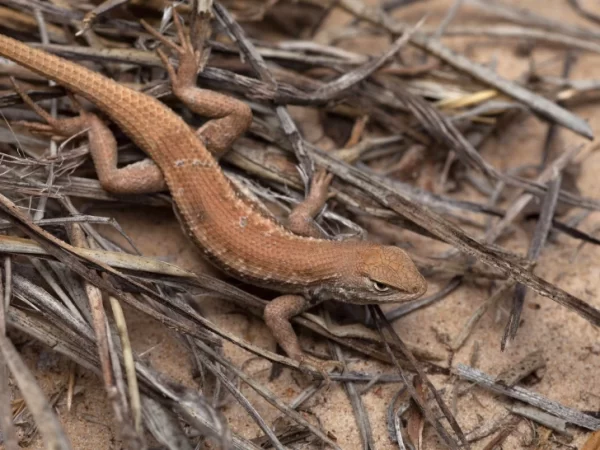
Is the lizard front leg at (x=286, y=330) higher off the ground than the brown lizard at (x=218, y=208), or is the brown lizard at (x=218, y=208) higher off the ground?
the brown lizard at (x=218, y=208)

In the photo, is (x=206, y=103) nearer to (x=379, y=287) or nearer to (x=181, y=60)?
(x=181, y=60)

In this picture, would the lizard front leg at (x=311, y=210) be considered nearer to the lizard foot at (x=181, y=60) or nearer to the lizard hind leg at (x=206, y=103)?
the lizard hind leg at (x=206, y=103)

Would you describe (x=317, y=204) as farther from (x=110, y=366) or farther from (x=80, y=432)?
(x=80, y=432)

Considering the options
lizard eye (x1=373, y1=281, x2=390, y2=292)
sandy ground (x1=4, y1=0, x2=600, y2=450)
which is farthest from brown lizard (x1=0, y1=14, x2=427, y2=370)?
sandy ground (x1=4, y1=0, x2=600, y2=450)

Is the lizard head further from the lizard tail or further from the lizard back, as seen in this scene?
the lizard tail

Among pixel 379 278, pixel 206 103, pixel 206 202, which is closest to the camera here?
pixel 379 278

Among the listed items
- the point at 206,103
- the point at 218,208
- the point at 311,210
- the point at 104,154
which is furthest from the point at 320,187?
the point at 104,154

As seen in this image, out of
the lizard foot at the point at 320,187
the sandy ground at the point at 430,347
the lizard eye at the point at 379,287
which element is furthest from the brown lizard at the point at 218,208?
the sandy ground at the point at 430,347

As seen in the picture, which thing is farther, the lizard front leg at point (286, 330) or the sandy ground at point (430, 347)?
the lizard front leg at point (286, 330)
